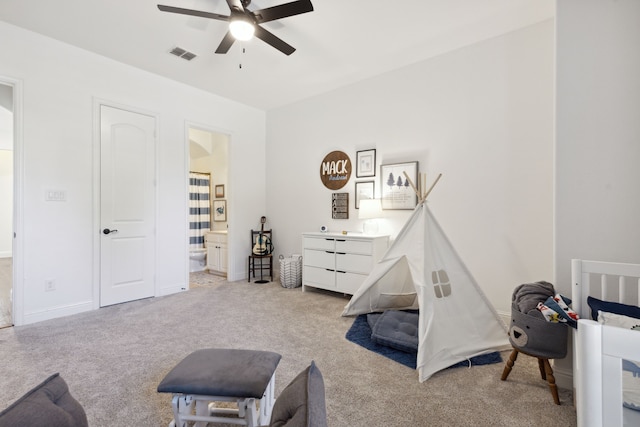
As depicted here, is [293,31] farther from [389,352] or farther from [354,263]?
[389,352]

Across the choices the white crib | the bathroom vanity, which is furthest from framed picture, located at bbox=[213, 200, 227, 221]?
the white crib

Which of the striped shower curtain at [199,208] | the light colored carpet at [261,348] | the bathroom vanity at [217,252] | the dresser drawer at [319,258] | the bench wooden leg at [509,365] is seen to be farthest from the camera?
the striped shower curtain at [199,208]

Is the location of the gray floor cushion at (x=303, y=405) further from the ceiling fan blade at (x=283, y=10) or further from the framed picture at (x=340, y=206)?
the framed picture at (x=340, y=206)

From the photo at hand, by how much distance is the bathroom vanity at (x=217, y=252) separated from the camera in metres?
5.36

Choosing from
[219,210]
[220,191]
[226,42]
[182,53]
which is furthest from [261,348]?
[220,191]

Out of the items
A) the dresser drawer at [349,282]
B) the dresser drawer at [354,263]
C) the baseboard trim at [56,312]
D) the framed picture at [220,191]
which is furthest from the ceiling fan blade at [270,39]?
the framed picture at [220,191]

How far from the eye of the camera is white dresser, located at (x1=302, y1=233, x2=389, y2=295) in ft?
12.2

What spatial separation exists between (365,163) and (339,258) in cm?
134

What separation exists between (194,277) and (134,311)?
6.04ft

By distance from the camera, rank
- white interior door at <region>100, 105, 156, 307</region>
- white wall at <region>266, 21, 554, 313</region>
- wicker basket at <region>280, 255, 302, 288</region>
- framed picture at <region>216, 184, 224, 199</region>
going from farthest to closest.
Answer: framed picture at <region>216, 184, 224, 199</region>, wicker basket at <region>280, 255, 302, 288</region>, white interior door at <region>100, 105, 156, 307</region>, white wall at <region>266, 21, 554, 313</region>

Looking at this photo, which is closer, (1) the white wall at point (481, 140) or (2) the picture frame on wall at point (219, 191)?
(1) the white wall at point (481, 140)

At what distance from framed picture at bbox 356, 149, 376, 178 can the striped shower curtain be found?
11.9 ft

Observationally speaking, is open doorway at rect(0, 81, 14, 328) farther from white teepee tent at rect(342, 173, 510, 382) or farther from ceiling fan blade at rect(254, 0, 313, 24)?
white teepee tent at rect(342, 173, 510, 382)

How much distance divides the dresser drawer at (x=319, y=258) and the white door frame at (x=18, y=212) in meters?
3.05
